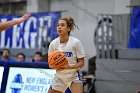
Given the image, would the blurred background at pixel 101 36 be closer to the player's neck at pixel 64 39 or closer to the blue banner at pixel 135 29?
the blue banner at pixel 135 29

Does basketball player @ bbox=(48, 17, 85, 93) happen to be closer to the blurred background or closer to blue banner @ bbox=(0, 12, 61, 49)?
the blurred background

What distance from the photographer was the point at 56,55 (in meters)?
5.24

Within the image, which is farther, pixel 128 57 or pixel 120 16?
pixel 120 16

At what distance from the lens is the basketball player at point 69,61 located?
540 centimetres

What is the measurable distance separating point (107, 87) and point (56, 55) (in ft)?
13.8

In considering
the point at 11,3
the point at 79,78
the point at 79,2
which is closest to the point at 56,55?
the point at 79,78

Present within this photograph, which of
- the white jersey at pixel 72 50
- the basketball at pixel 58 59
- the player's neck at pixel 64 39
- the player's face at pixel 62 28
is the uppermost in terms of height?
the player's face at pixel 62 28

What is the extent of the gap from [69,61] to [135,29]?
4.37m

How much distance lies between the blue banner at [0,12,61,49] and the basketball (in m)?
6.69

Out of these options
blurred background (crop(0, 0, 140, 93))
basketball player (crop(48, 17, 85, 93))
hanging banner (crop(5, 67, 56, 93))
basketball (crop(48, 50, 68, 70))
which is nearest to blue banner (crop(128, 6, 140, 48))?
blurred background (crop(0, 0, 140, 93))

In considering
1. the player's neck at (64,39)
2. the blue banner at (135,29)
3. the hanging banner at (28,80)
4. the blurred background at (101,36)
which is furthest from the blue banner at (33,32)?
the player's neck at (64,39)

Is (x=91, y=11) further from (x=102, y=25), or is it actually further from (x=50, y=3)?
(x=50, y=3)

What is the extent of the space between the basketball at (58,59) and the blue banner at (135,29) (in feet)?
14.5

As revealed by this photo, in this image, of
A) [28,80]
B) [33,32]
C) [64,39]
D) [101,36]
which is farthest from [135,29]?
[33,32]
